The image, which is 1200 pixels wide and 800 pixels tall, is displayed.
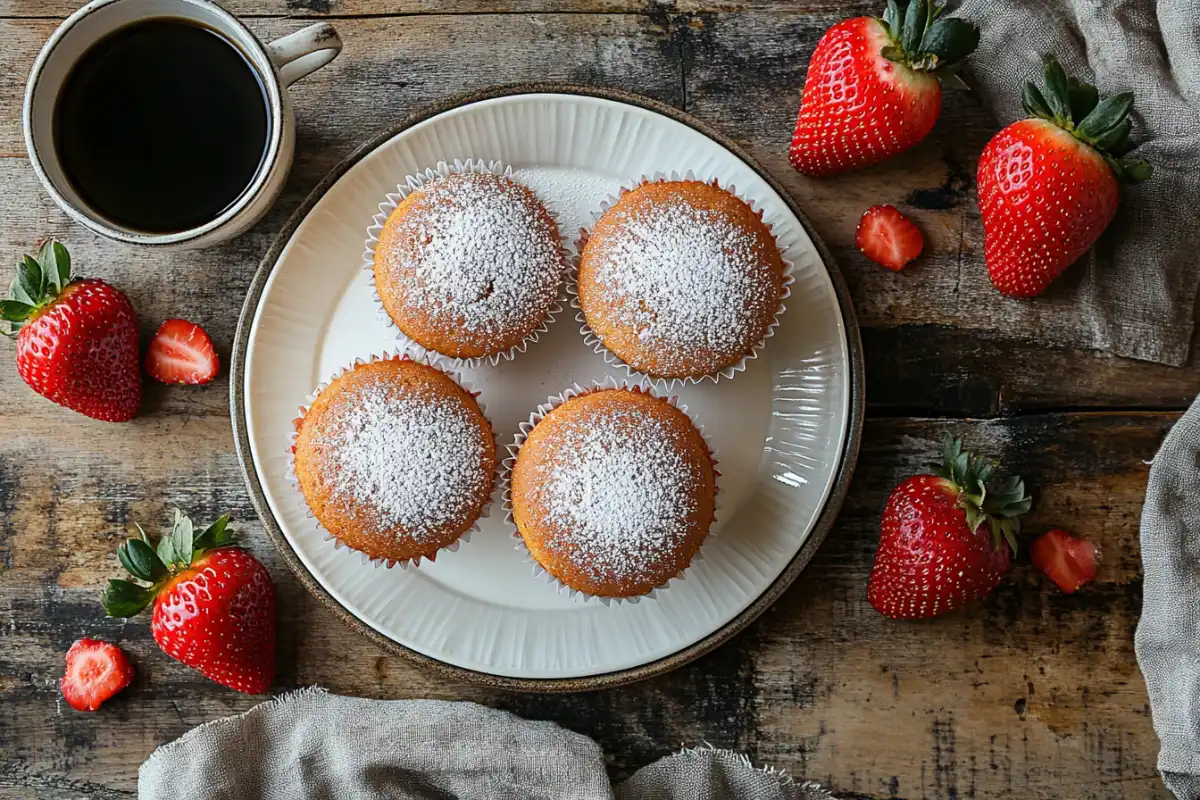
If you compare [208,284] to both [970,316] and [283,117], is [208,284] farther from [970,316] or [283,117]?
[970,316]

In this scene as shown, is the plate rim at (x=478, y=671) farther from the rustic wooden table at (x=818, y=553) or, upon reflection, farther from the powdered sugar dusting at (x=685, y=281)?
the powdered sugar dusting at (x=685, y=281)

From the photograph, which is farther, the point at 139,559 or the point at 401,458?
the point at 139,559

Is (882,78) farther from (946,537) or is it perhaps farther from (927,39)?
(946,537)

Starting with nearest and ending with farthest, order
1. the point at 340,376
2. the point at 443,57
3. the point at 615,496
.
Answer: the point at 615,496 < the point at 340,376 < the point at 443,57

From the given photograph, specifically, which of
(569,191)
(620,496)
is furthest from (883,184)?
(620,496)

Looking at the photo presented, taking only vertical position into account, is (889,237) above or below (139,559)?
above

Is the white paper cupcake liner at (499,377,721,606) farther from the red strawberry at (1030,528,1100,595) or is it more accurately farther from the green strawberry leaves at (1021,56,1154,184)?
the green strawberry leaves at (1021,56,1154,184)

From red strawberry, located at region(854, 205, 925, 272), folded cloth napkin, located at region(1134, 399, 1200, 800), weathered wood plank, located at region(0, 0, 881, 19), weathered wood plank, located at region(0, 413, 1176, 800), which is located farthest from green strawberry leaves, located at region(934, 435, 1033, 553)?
weathered wood plank, located at region(0, 0, 881, 19)

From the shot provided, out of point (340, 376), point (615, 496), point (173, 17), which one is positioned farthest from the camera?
point (340, 376)
